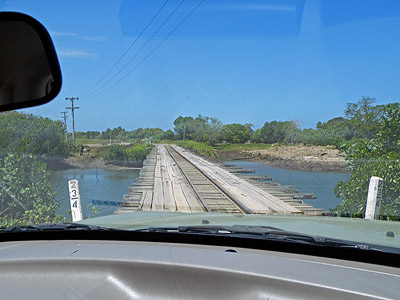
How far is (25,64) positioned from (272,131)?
2732 millimetres

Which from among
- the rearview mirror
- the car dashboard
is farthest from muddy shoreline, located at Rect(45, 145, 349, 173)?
the rearview mirror

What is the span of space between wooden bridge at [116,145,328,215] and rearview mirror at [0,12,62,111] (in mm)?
2309

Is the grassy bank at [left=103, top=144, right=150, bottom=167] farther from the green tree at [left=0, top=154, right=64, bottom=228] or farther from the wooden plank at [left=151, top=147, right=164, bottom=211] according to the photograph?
the green tree at [left=0, top=154, right=64, bottom=228]

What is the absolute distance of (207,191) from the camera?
5.50m

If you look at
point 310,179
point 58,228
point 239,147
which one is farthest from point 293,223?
point 58,228

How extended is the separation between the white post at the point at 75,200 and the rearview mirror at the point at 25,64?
235 centimetres

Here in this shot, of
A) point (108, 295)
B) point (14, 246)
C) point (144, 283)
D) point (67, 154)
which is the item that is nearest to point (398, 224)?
point (144, 283)

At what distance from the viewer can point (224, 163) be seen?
18.0ft

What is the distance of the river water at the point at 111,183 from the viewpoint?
14.7 feet

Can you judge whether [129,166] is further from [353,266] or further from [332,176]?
[353,266]

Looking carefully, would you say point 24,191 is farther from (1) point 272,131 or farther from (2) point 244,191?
(1) point 272,131

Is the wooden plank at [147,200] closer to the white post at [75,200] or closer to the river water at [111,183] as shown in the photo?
the river water at [111,183]

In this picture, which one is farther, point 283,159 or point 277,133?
point 283,159

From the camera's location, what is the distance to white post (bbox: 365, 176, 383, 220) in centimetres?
356
